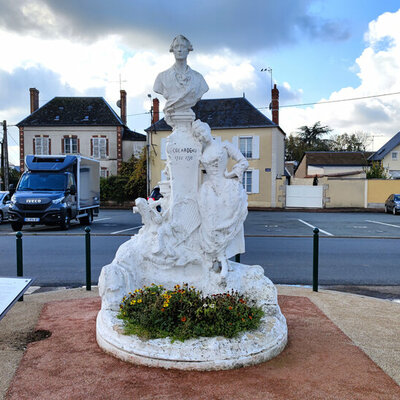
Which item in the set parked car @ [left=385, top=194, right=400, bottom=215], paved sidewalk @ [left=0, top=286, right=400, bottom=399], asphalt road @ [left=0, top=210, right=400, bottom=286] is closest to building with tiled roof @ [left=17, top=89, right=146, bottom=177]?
parked car @ [left=385, top=194, right=400, bottom=215]

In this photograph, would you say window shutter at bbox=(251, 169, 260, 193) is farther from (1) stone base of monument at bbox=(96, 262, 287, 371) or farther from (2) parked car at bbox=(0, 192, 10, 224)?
(1) stone base of monument at bbox=(96, 262, 287, 371)

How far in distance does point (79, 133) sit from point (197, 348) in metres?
35.6

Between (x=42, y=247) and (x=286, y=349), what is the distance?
29.4 ft

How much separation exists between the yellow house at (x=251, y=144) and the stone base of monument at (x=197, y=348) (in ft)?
87.7

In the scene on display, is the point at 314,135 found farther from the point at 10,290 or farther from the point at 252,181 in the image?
the point at 10,290

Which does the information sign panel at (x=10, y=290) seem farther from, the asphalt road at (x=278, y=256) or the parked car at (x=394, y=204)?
the parked car at (x=394, y=204)

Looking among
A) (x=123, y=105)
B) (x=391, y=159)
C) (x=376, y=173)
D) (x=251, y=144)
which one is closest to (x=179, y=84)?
(x=251, y=144)

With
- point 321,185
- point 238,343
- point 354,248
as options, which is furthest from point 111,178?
point 238,343

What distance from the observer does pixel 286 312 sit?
567 centimetres

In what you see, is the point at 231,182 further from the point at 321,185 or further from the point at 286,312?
the point at 321,185

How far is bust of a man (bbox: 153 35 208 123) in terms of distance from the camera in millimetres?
5465

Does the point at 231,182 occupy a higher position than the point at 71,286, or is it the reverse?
the point at 231,182

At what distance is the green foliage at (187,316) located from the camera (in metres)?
3.97

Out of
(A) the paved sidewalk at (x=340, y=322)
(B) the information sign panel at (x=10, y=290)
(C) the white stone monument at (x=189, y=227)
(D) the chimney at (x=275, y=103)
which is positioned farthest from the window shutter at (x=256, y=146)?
(B) the information sign panel at (x=10, y=290)
